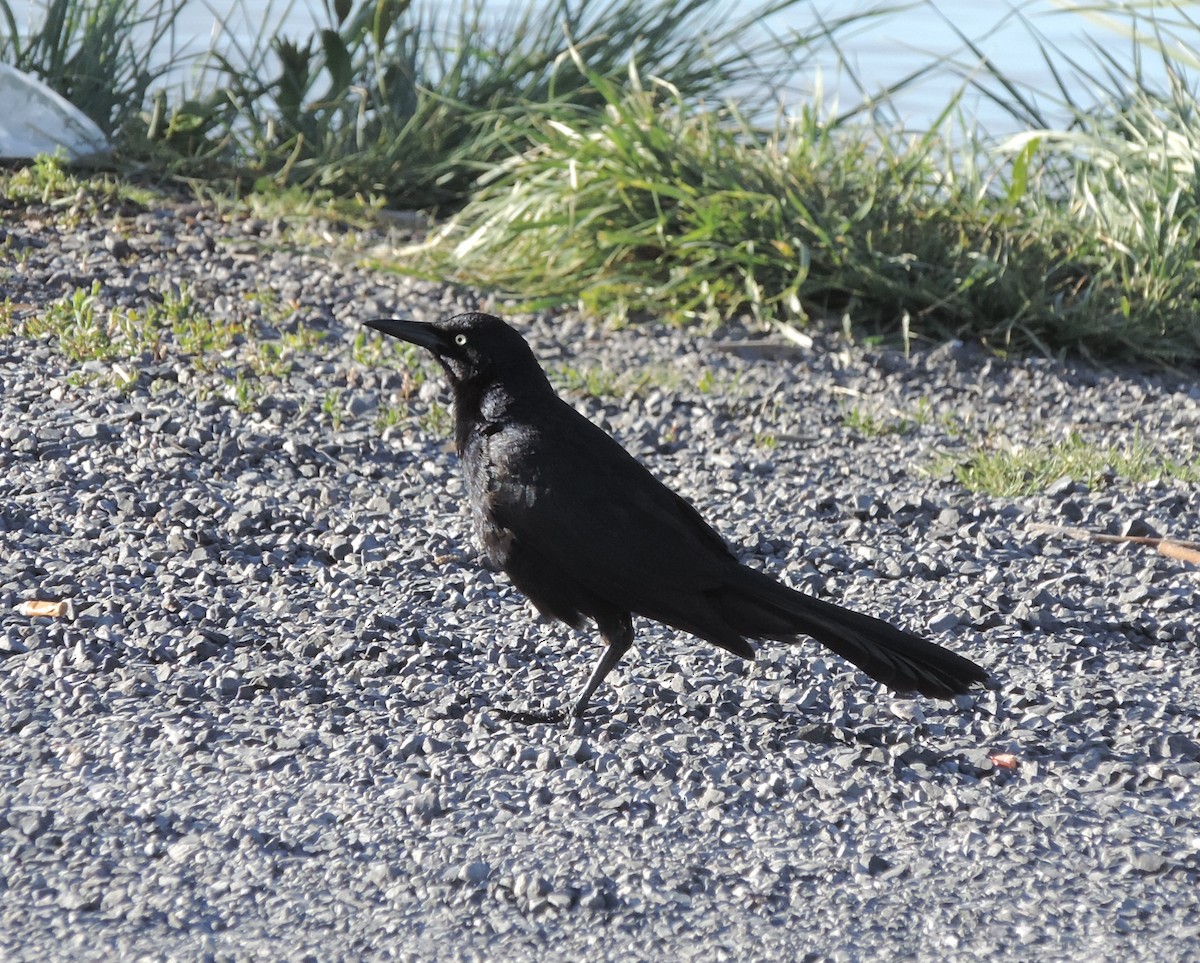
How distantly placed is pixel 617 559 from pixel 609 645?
236 mm

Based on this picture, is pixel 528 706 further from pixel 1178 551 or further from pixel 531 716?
pixel 1178 551

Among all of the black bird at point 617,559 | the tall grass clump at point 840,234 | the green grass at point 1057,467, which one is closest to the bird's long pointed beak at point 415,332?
the black bird at point 617,559

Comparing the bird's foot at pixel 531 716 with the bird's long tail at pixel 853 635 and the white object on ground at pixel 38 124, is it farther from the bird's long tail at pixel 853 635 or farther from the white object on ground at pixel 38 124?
the white object on ground at pixel 38 124

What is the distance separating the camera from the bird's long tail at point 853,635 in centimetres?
294

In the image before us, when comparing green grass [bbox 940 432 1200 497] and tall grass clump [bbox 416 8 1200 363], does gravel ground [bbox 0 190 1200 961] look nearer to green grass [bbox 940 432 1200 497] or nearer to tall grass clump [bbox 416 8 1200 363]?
green grass [bbox 940 432 1200 497]

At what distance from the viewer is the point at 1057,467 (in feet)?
16.2

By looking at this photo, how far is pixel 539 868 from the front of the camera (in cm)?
249

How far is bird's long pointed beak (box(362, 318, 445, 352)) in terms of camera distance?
3.50 m

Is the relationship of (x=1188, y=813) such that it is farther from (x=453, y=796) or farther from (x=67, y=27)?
(x=67, y=27)

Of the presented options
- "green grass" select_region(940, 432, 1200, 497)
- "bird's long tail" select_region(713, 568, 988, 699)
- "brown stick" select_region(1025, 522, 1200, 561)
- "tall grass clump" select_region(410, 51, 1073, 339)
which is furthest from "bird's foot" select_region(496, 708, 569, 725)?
"tall grass clump" select_region(410, 51, 1073, 339)

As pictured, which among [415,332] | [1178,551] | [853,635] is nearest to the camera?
[853,635]

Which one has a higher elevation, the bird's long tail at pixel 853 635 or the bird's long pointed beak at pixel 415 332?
the bird's long pointed beak at pixel 415 332

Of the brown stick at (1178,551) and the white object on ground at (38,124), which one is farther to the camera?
the white object on ground at (38,124)

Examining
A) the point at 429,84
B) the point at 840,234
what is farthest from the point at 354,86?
the point at 840,234
